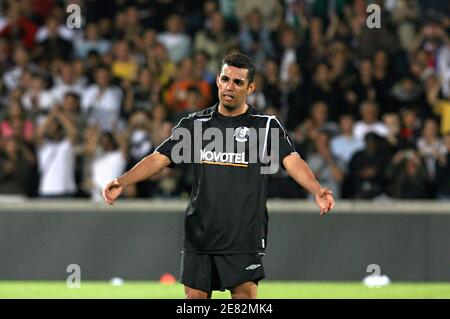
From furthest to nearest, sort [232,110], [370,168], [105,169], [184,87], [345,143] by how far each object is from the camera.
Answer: [184,87], [345,143], [105,169], [370,168], [232,110]

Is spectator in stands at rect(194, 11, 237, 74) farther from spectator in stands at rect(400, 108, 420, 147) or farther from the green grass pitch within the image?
the green grass pitch

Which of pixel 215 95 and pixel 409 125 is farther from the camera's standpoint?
pixel 215 95

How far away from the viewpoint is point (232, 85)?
8859mm

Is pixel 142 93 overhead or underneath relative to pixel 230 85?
overhead

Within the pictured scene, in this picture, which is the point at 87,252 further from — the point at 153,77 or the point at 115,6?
the point at 115,6

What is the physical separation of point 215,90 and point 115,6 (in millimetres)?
3080

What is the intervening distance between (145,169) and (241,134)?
771 millimetres

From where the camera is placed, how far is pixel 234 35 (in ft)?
62.8

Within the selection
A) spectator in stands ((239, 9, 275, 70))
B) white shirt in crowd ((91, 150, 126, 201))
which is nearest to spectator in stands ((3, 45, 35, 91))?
white shirt in crowd ((91, 150, 126, 201))

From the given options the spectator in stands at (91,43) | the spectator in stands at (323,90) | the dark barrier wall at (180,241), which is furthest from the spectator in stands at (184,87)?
the dark barrier wall at (180,241)

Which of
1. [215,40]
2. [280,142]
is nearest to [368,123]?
[215,40]

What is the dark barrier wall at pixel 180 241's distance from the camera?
15641 mm

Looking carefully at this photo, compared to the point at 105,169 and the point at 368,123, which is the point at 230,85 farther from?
the point at 368,123
